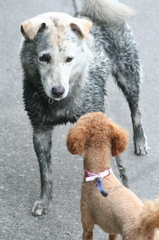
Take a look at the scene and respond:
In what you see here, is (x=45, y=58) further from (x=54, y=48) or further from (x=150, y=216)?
(x=150, y=216)

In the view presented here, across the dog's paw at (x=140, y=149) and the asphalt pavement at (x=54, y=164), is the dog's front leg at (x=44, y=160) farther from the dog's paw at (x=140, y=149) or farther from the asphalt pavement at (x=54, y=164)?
the dog's paw at (x=140, y=149)

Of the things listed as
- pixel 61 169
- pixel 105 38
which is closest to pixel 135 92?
pixel 105 38

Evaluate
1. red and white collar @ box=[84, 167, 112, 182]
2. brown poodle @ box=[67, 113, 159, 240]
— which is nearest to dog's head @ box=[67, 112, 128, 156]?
brown poodle @ box=[67, 113, 159, 240]

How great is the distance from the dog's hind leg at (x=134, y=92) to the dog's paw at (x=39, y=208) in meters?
1.23

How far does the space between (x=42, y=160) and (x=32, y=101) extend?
52 cm

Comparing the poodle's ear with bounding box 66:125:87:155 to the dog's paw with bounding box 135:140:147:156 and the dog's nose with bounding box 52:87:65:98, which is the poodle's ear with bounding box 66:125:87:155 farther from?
the dog's paw with bounding box 135:140:147:156

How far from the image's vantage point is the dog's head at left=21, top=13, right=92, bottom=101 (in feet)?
12.1

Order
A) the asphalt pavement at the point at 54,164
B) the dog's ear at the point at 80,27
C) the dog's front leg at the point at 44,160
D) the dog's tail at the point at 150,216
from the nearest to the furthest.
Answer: the dog's tail at the point at 150,216
the dog's ear at the point at 80,27
the asphalt pavement at the point at 54,164
the dog's front leg at the point at 44,160

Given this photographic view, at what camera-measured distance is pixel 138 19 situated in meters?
7.99

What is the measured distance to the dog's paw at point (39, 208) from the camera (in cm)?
407

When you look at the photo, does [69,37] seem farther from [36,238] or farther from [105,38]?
[36,238]

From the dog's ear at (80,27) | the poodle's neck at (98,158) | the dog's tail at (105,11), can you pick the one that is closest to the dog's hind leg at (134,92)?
the dog's tail at (105,11)

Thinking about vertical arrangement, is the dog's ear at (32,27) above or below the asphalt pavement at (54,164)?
above

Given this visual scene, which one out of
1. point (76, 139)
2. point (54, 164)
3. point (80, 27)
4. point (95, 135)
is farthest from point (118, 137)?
point (54, 164)
